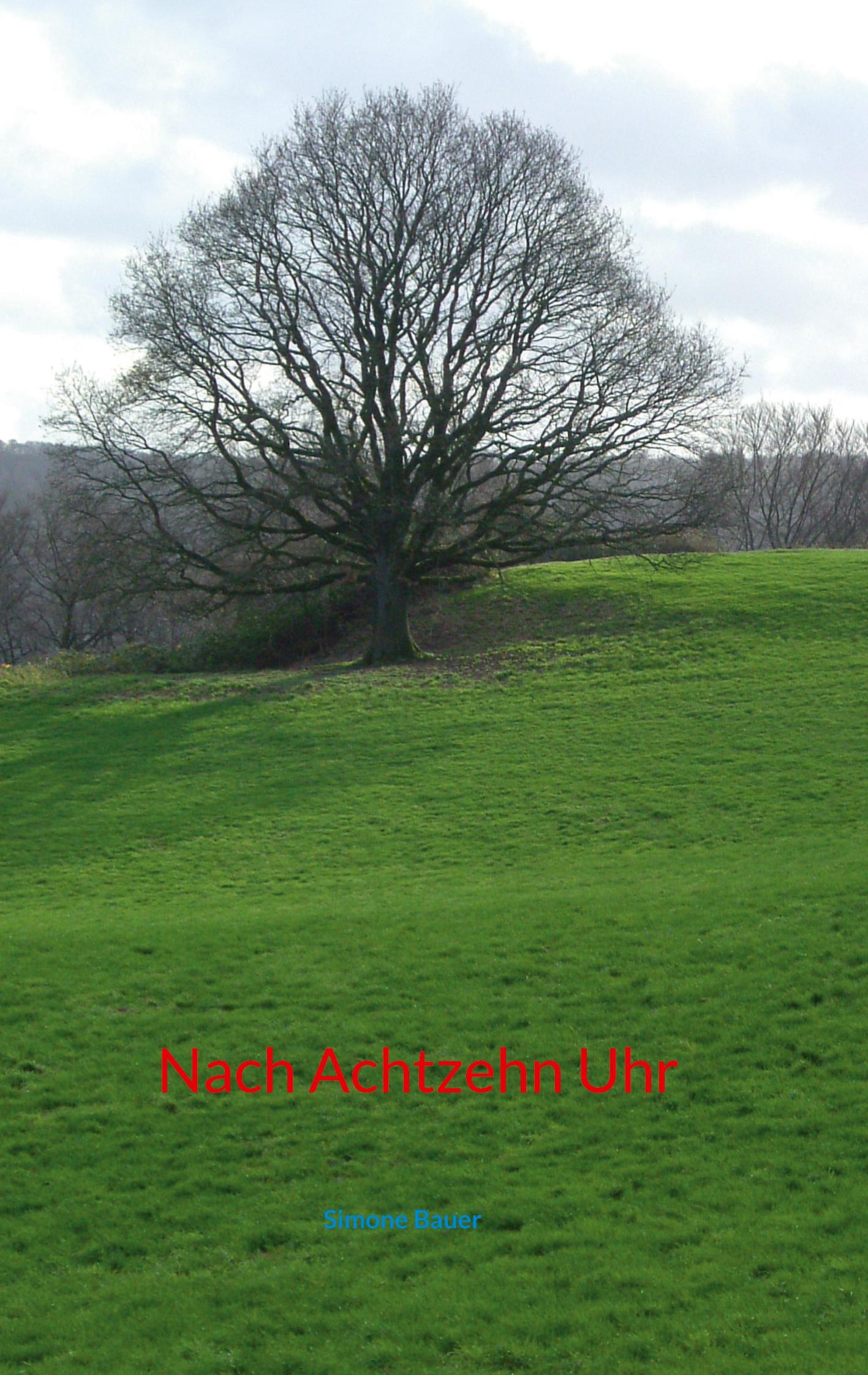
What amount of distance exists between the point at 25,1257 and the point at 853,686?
23.5 meters

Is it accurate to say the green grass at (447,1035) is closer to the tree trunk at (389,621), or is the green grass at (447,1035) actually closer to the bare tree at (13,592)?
the tree trunk at (389,621)

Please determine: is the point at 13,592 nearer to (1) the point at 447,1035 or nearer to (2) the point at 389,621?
(2) the point at 389,621

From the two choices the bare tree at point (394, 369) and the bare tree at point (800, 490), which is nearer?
the bare tree at point (394, 369)

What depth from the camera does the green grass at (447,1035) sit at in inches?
293

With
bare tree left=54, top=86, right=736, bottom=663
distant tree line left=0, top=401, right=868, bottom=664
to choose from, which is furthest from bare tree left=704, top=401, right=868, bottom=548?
bare tree left=54, top=86, right=736, bottom=663

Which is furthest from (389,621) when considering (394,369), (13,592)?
(13,592)

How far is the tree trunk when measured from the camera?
113 feet

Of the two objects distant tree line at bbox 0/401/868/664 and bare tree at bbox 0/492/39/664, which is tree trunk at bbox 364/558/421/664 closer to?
distant tree line at bbox 0/401/868/664

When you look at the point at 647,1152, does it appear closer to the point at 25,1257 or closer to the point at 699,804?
the point at 25,1257

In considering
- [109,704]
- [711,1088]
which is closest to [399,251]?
[109,704]

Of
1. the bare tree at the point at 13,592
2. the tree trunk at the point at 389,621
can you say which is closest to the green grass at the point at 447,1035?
the tree trunk at the point at 389,621

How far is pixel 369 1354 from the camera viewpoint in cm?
709

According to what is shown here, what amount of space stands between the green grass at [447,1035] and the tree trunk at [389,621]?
28.1 feet

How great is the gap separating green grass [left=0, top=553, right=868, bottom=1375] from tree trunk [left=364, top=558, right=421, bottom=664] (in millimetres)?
8570
